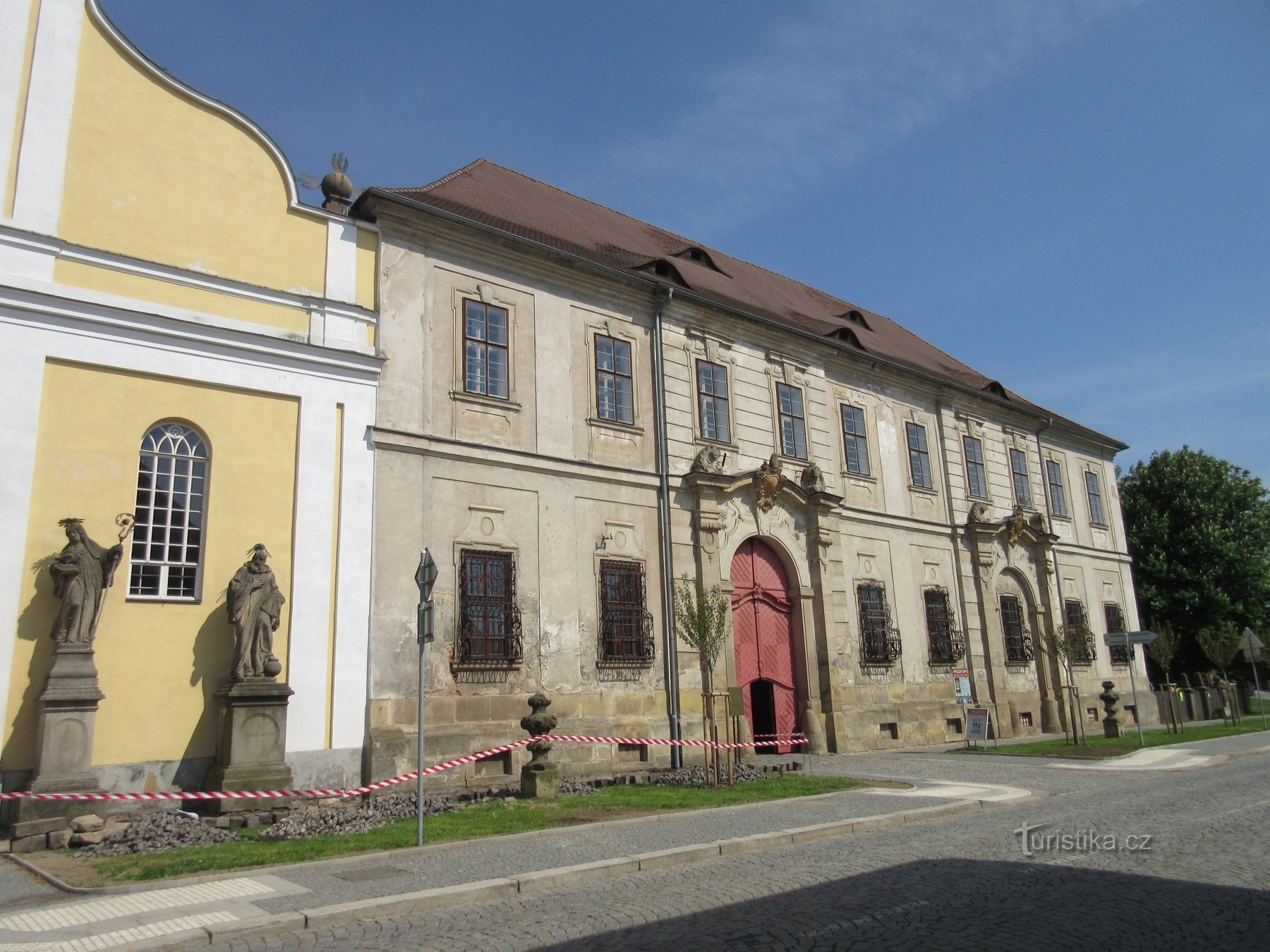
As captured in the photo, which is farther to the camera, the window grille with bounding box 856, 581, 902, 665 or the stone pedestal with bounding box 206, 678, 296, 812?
the window grille with bounding box 856, 581, 902, 665

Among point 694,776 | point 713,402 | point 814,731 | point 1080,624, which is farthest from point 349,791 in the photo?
point 1080,624

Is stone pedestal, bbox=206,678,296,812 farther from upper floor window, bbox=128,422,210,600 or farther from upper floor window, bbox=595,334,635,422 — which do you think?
upper floor window, bbox=595,334,635,422

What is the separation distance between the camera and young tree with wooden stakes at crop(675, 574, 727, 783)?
16056 millimetres

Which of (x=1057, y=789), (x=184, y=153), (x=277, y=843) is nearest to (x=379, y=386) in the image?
(x=184, y=153)

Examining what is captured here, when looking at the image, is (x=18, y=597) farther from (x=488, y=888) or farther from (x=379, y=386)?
(x=488, y=888)

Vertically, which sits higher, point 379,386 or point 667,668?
point 379,386

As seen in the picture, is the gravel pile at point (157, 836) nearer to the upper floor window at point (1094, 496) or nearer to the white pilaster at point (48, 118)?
the white pilaster at point (48, 118)

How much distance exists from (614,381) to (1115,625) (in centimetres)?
2175

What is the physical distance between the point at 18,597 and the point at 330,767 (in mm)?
4550

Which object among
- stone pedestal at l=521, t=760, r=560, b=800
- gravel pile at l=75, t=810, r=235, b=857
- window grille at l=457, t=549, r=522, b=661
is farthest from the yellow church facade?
stone pedestal at l=521, t=760, r=560, b=800

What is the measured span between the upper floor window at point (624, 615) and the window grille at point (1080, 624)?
15165 millimetres

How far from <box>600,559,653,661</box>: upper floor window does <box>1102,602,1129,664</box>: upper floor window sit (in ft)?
64.8

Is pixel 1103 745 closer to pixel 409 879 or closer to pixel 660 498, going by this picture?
pixel 660 498

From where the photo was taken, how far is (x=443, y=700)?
14797 millimetres
